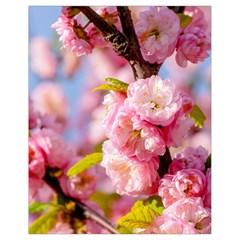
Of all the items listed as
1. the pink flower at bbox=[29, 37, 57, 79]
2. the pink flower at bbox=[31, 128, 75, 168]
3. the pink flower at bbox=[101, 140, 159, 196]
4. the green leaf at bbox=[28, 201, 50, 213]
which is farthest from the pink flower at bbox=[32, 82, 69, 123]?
the pink flower at bbox=[101, 140, 159, 196]

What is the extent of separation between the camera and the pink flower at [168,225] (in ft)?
4.03

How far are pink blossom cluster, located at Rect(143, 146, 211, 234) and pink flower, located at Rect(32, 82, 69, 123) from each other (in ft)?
1.73

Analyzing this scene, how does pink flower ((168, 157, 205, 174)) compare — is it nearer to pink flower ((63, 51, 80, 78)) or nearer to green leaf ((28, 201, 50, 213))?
green leaf ((28, 201, 50, 213))

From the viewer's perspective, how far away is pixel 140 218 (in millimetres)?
1235

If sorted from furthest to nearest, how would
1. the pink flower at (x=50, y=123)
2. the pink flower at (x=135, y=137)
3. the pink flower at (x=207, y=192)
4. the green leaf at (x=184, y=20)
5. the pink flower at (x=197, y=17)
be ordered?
the pink flower at (x=50, y=123) < the pink flower at (x=197, y=17) < the green leaf at (x=184, y=20) < the pink flower at (x=207, y=192) < the pink flower at (x=135, y=137)

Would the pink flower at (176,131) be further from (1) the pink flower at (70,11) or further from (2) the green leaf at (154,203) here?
(1) the pink flower at (70,11)

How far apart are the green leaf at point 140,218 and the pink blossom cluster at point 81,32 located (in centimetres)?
35

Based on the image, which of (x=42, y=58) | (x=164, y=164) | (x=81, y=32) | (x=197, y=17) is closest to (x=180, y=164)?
(x=164, y=164)

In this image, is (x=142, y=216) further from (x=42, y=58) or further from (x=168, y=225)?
(x=42, y=58)

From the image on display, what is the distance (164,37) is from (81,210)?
493mm

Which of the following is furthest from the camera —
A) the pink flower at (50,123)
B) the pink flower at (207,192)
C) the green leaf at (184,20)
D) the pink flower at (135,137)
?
the pink flower at (50,123)

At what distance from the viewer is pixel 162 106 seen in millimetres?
1189

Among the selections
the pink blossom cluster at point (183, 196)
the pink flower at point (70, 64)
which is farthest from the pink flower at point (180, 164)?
the pink flower at point (70, 64)
